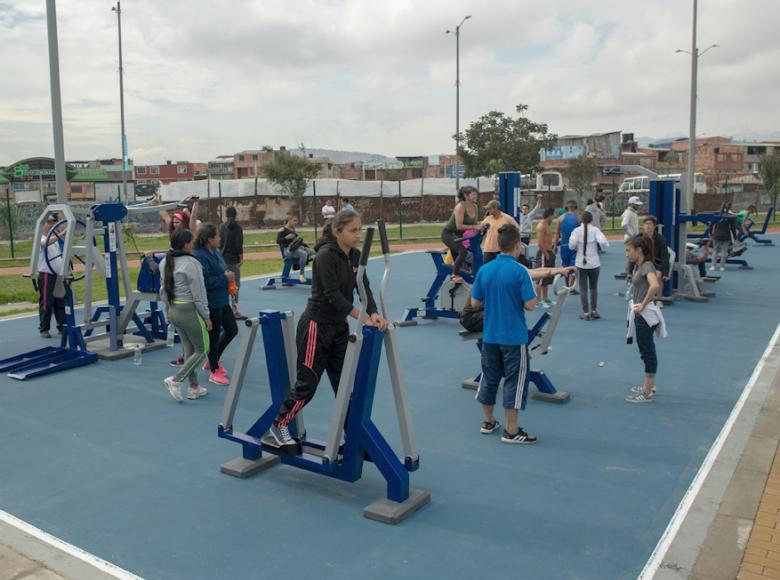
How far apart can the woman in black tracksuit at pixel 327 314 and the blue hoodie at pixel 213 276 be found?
9.11 ft

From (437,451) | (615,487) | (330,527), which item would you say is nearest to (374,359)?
(330,527)

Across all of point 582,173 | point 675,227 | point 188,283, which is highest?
point 582,173

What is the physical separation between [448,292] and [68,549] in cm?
720

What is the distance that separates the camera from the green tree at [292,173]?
35.4 metres

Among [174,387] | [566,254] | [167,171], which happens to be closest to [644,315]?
[174,387]

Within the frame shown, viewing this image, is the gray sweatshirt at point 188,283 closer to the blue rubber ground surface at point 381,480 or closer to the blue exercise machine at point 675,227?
the blue rubber ground surface at point 381,480

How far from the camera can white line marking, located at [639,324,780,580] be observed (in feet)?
12.8

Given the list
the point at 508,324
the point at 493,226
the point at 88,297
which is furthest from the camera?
the point at 493,226

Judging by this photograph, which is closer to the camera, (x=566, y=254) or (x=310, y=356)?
(x=310, y=356)

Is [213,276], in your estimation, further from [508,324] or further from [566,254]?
[566,254]

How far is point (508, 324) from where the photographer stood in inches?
218

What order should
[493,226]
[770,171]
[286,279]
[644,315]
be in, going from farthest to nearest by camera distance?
[770,171] < [286,279] < [493,226] < [644,315]

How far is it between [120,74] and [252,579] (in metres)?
37.7

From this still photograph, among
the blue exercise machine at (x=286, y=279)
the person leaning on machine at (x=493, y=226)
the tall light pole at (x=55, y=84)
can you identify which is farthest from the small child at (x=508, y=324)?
the blue exercise machine at (x=286, y=279)
